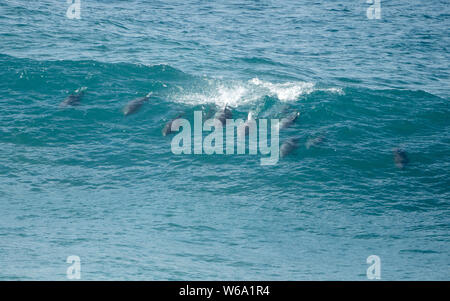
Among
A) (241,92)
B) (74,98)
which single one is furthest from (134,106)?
(241,92)

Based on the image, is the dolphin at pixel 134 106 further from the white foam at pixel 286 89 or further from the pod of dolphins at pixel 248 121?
the white foam at pixel 286 89

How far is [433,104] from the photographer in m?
34.0

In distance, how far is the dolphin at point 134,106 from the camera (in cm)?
3180

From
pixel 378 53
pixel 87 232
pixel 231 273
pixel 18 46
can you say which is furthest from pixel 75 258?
pixel 378 53

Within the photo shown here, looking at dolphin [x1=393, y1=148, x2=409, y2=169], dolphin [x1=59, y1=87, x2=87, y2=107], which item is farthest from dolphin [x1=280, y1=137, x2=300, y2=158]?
dolphin [x1=59, y1=87, x2=87, y2=107]

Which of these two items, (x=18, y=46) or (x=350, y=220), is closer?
(x=350, y=220)

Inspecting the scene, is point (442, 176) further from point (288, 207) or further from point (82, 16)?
point (82, 16)

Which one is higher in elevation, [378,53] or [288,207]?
[378,53]

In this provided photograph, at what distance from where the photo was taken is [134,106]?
32.1 meters

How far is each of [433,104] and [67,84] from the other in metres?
23.7

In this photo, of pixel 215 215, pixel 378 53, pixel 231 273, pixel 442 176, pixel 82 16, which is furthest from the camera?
pixel 82 16

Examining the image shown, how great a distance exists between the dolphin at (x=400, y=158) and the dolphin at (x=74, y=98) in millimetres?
18897

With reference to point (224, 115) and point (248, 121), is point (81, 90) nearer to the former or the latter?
point (224, 115)

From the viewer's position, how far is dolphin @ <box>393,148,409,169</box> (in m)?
27.7
